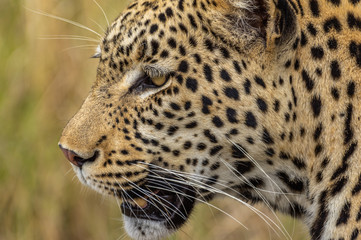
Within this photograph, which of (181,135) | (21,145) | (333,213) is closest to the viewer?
(333,213)

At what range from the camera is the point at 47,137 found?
7.16 meters

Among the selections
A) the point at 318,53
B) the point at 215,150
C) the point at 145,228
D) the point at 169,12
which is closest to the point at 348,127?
the point at 318,53

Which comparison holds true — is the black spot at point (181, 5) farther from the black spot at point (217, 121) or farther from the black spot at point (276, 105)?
the black spot at point (276, 105)

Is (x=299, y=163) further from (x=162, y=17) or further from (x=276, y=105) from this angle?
(x=162, y=17)

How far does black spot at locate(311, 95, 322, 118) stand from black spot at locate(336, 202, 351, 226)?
0.51 metres

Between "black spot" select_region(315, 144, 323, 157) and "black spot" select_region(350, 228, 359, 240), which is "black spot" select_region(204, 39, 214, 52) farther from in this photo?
"black spot" select_region(350, 228, 359, 240)

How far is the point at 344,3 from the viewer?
385 centimetres

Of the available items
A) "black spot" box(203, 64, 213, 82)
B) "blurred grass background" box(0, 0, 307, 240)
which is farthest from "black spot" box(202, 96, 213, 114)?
Answer: "blurred grass background" box(0, 0, 307, 240)

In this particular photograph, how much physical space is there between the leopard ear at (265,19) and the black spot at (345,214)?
0.93 meters

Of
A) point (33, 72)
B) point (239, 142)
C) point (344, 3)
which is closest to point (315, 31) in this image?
point (344, 3)

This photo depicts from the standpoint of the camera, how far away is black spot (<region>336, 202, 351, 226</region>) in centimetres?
371

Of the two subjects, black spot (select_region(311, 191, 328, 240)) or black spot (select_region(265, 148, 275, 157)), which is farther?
black spot (select_region(265, 148, 275, 157))

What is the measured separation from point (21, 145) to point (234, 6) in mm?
3800

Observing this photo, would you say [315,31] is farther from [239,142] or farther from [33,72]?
[33,72]
